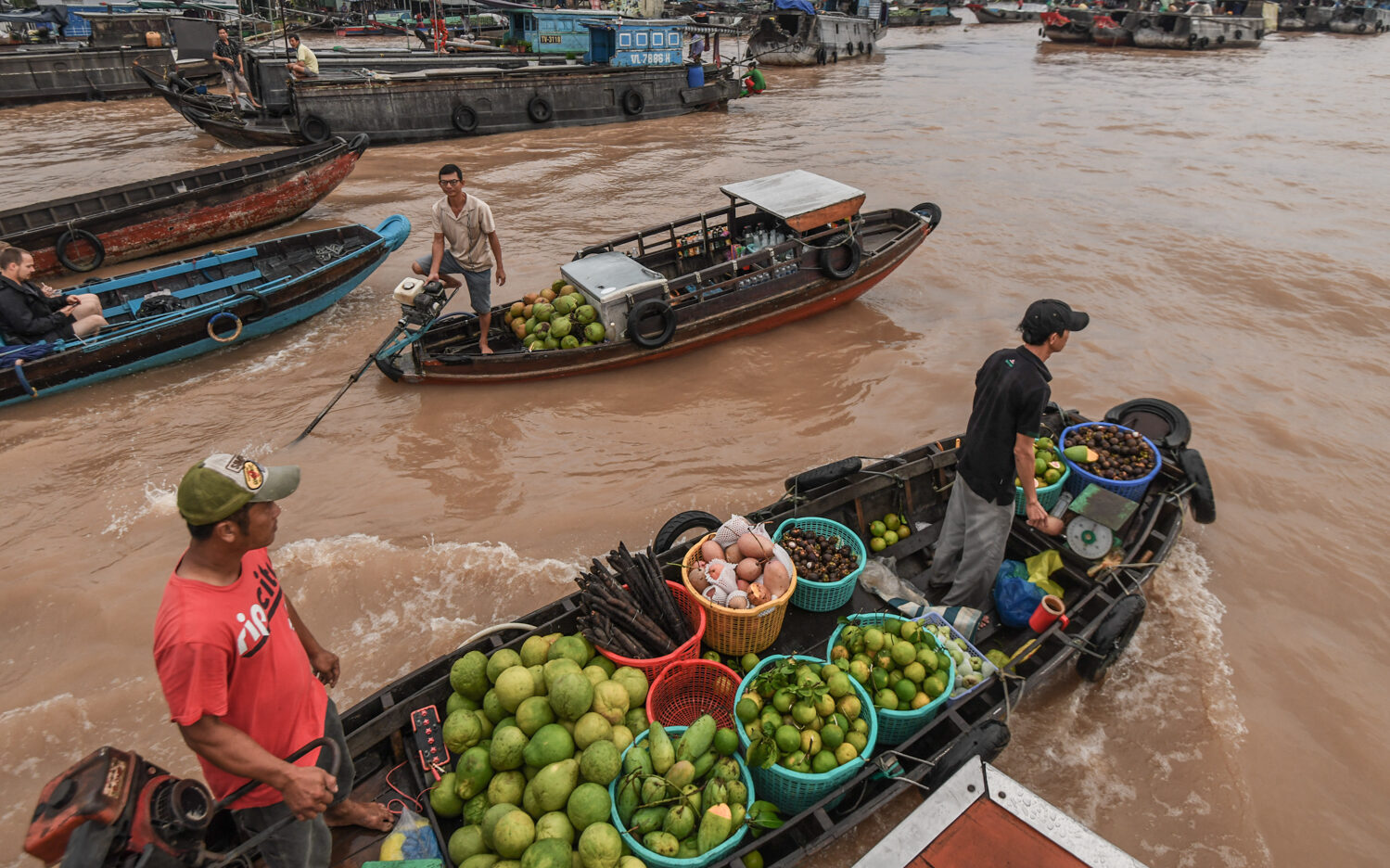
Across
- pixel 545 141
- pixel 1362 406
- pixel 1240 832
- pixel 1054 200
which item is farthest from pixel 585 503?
pixel 545 141

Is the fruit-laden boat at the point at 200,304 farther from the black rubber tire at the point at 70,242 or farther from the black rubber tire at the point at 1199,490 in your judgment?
the black rubber tire at the point at 1199,490

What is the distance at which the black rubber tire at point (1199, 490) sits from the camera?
498cm

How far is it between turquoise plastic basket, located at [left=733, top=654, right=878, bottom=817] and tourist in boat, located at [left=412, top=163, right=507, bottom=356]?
5699mm

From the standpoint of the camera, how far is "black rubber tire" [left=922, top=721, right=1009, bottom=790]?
3.30m

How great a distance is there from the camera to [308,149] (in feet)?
44.1

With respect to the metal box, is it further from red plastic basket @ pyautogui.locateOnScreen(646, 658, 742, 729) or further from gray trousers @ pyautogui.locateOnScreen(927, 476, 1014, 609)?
red plastic basket @ pyautogui.locateOnScreen(646, 658, 742, 729)

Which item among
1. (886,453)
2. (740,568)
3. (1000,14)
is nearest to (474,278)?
(886,453)

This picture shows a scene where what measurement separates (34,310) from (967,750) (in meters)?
9.65

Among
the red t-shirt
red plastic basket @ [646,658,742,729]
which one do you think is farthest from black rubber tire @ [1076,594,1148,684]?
the red t-shirt

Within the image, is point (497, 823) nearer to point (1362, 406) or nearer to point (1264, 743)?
point (1264, 743)

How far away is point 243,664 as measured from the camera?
246cm

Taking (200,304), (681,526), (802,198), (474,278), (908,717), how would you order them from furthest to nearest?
(200,304) < (802,198) < (474,278) < (681,526) < (908,717)

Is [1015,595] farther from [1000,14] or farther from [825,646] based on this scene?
[1000,14]

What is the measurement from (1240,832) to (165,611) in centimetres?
547
